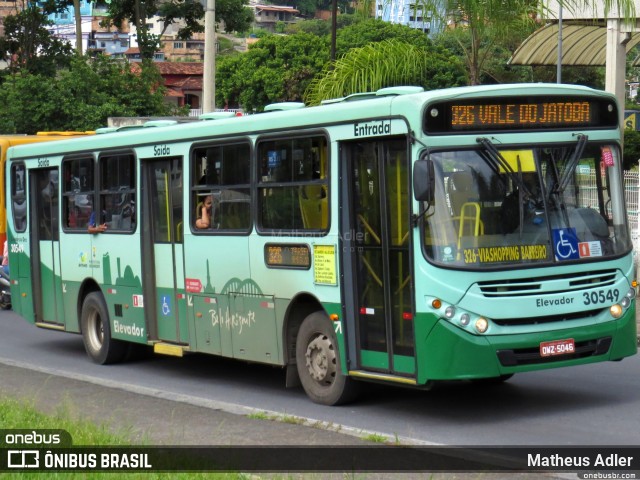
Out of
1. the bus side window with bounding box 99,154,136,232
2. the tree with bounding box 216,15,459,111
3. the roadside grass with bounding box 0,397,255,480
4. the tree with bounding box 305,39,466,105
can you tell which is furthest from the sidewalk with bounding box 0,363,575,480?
the tree with bounding box 216,15,459,111

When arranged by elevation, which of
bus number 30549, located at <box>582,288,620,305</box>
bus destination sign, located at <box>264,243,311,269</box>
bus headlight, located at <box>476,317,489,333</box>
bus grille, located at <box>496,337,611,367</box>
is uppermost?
bus destination sign, located at <box>264,243,311,269</box>

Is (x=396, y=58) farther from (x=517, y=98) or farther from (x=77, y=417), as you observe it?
(x=77, y=417)

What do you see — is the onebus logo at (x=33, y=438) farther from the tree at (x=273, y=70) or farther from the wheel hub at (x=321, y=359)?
the tree at (x=273, y=70)

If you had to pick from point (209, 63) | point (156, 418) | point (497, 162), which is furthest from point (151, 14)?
point (497, 162)

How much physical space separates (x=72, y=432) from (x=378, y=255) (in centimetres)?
318

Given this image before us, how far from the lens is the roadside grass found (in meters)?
7.59

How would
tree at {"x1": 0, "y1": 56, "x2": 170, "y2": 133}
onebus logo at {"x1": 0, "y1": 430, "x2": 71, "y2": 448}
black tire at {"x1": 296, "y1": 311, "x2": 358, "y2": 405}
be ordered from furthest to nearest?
tree at {"x1": 0, "y1": 56, "x2": 170, "y2": 133} < black tire at {"x1": 296, "y1": 311, "x2": 358, "y2": 405} < onebus logo at {"x1": 0, "y1": 430, "x2": 71, "y2": 448}

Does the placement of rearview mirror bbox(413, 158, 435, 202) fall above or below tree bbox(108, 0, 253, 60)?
below

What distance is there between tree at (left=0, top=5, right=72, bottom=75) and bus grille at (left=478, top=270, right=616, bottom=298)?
119ft

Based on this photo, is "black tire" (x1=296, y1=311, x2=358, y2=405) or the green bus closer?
the green bus

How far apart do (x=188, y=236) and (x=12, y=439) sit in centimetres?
511

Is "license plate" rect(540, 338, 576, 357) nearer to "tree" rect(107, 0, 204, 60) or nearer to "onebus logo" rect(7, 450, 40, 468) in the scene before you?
"onebus logo" rect(7, 450, 40, 468)

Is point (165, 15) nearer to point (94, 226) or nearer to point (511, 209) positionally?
point (94, 226)

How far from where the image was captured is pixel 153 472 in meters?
7.71
